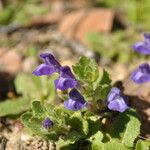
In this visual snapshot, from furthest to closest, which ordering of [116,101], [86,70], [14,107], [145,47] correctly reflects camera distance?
[14,107] < [145,47] < [86,70] < [116,101]

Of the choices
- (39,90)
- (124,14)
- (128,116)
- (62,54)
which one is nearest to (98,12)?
(124,14)

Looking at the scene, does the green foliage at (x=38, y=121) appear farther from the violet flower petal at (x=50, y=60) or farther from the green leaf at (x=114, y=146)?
the green leaf at (x=114, y=146)

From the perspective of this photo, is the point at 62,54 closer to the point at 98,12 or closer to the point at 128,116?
the point at 98,12

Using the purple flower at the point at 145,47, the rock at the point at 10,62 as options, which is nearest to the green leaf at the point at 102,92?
the purple flower at the point at 145,47

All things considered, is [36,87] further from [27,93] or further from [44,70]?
[44,70]

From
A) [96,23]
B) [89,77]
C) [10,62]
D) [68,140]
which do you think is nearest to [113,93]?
[89,77]

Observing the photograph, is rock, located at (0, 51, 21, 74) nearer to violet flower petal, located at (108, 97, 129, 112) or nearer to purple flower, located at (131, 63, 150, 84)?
purple flower, located at (131, 63, 150, 84)

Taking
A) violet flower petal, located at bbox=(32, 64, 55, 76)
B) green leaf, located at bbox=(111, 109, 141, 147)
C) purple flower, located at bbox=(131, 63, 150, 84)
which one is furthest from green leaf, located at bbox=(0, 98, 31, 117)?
purple flower, located at bbox=(131, 63, 150, 84)
